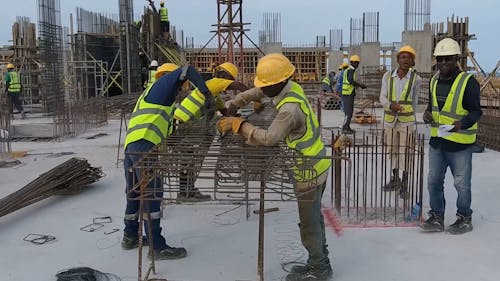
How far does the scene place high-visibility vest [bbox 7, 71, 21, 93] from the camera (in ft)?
50.9

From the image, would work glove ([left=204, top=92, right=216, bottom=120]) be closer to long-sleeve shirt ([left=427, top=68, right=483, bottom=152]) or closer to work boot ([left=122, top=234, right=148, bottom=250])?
work boot ([left=122, top=234, right=148, bottom=250])

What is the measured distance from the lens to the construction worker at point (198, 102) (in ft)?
13.3

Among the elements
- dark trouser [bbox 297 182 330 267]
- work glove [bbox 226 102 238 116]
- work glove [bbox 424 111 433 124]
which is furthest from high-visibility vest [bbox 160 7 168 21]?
dark trouser [bbox 297 182 330 267]

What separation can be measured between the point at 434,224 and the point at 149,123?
2.74 meters

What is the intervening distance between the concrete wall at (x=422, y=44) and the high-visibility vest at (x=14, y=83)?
45.0 feet

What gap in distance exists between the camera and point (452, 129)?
14.4 ft

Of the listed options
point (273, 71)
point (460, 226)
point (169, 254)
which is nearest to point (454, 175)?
point (460, 226)

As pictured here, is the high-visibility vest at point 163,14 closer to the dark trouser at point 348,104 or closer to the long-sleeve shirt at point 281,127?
the dark trouser at point 348,104

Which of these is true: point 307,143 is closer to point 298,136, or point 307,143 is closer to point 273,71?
point 298,136

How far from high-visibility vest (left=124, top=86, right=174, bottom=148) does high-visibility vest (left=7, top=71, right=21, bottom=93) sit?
13043 millimetres

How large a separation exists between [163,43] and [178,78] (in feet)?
64.6

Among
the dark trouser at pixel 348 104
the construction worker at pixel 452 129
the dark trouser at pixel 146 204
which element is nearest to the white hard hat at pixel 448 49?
the construction worker at pixel 452 129

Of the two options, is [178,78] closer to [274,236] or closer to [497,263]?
[274,236]

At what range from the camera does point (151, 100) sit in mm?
4105
